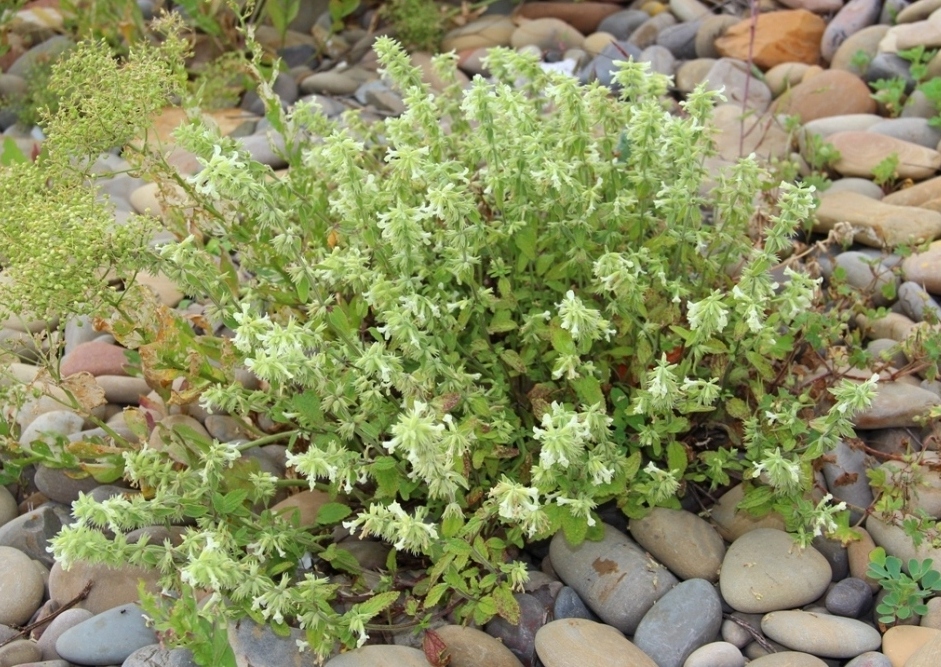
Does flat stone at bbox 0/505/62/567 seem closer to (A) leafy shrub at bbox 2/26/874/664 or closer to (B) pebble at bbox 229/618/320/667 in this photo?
(A) leafy shrub at bbox 2/26/874/664

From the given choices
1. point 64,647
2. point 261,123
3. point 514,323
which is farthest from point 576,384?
point 261,123

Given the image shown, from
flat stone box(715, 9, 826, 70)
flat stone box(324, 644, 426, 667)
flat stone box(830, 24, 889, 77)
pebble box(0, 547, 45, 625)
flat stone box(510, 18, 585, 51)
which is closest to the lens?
flat stone box(324, 644, 426, 667)

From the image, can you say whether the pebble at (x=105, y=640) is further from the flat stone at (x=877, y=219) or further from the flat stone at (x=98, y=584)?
the flat stone at (x=877, y=219)

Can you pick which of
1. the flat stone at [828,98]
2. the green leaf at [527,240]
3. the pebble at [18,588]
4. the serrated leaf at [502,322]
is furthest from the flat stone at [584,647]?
the flat stone at [828,98]

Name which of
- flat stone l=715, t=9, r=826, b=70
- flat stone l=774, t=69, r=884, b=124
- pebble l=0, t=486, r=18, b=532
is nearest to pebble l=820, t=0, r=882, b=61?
flat stone l=715, t=9, r=826, b=70

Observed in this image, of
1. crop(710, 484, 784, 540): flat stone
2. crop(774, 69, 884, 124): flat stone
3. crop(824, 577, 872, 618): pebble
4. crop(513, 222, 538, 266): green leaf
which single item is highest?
crop(513, 222, 538, 266): green leaf

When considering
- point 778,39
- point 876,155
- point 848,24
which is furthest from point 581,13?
point 876,155
